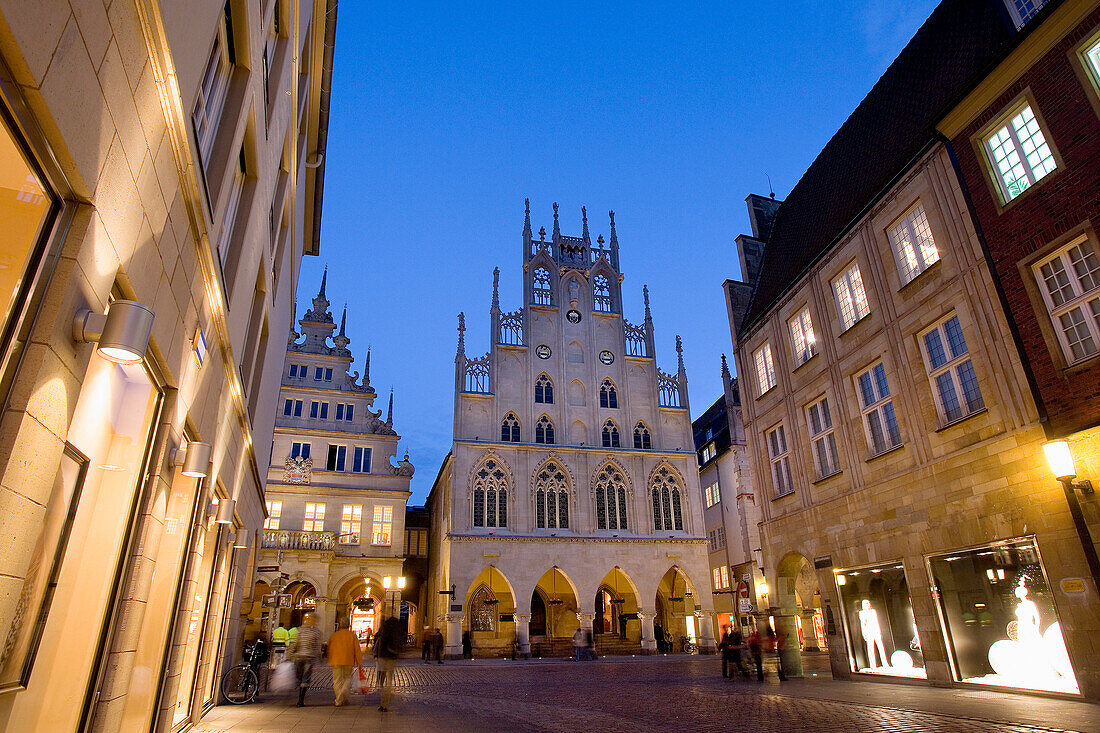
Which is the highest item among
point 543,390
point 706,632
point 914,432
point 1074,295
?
point 543,390

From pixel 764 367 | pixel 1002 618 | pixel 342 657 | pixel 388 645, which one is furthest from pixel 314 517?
pixel 1002 618

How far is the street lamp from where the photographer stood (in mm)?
9500

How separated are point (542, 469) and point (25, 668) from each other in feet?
112

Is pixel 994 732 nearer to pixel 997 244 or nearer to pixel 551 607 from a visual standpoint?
pixel 997 244

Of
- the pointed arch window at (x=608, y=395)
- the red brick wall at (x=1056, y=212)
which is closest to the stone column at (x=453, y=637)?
the pointed arch window at (x=608, y=395)

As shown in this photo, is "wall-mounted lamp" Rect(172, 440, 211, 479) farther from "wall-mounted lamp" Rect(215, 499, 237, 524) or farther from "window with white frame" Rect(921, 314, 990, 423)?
"window with white frame" Rect(921, 314, 990, 423)

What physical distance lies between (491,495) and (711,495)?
15.8 meters

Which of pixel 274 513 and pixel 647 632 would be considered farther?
pixel 647 632

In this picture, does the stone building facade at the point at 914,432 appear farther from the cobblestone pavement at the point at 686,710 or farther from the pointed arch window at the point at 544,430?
the pointed arch window at the point at 544,430

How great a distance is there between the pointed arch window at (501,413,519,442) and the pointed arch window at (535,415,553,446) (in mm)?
1256

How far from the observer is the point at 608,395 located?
4088 centimetres

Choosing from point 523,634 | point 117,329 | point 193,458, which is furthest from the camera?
point 523,634

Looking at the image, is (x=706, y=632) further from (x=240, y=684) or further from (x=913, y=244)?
(x=240, y=684)

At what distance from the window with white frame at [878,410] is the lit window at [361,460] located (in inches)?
1172
